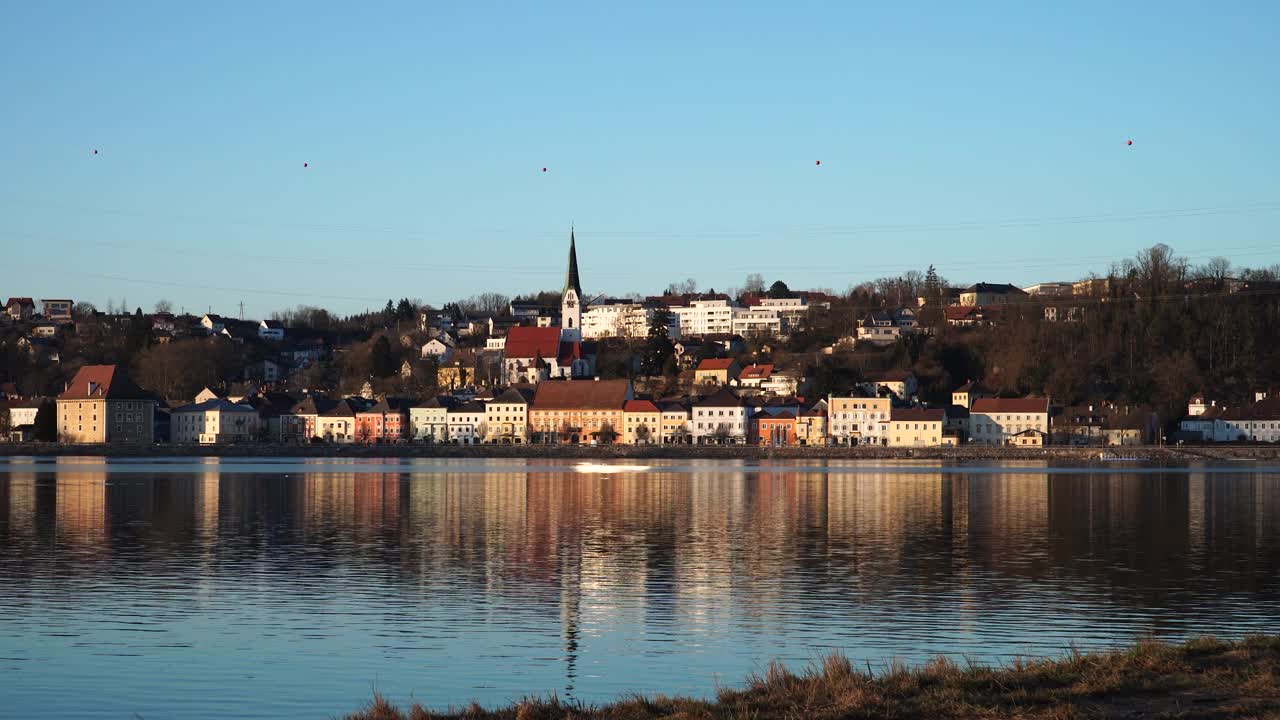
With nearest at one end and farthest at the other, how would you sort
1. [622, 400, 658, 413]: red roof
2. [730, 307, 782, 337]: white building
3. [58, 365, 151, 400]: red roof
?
[58, 365, 151, 400]: red roof < [622, 400, 658, 413]: red roof < [730, 307, 782, 337]: white building

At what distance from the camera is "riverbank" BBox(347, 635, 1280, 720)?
10.1 m

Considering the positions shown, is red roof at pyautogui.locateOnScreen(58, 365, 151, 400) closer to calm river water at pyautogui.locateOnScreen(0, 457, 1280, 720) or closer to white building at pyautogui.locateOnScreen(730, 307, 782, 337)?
white building at pyautogui.locateOnScreen(730, 307, 782, 337)

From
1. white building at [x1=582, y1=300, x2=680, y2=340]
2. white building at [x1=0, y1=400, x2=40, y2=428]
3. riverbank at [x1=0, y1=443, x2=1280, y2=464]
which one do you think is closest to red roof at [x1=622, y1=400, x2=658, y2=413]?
riverbank at [x1=0, y1=443, x2=1280, y2=464]

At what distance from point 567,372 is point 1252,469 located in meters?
72.0

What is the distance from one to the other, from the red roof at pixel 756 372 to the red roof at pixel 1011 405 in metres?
24.7

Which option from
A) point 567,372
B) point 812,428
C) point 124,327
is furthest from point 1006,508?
point 124,327

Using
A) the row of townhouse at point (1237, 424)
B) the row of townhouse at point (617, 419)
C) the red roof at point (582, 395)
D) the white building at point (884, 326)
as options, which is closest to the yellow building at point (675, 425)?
the row of townhouse at point (617, 419)

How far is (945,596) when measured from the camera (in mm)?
19188

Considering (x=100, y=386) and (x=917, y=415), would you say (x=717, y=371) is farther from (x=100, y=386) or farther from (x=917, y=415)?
(x=100, y=386)

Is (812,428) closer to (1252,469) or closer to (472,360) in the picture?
(1252,469)

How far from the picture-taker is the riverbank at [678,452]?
89.1 meters

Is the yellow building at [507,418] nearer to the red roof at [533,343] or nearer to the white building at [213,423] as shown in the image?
the white building at [213,423]

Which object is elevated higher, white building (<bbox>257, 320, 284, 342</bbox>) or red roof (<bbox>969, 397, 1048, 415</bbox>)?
white building (<bbox>257, 320, 284, 342</bbox>)

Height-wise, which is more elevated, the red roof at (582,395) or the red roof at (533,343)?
the red roof at (533,343)
